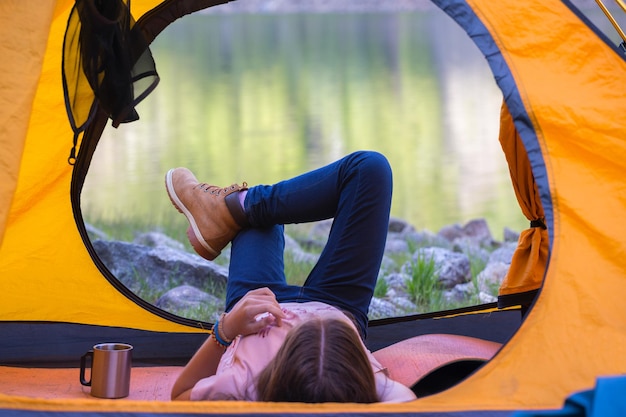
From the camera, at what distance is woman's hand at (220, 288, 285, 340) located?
1902 millimetres

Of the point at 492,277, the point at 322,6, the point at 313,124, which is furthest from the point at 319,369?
the point at 322,6

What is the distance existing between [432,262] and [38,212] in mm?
1760

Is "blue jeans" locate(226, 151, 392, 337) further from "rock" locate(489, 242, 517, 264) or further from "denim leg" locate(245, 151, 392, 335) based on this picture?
"rock" locate(489, 242, 517, 264)

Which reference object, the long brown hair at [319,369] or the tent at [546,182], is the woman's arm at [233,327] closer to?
the long brown hair at [319,369]

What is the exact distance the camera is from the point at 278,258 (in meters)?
A: 2.29

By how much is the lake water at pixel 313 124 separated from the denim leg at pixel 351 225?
2.79 m

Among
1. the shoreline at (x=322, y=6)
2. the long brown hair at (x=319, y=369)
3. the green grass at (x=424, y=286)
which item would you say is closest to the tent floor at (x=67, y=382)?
the long brown hair at (x=319, y=369)

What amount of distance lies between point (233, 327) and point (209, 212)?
1.54 feet

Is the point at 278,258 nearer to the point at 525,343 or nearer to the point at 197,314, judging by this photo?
the point at 525,343

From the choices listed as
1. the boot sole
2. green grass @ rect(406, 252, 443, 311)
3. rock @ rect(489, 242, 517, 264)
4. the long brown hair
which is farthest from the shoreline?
the long brown hair

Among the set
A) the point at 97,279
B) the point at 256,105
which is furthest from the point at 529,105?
the point at 256,105

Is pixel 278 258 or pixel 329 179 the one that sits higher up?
pixel 329 179

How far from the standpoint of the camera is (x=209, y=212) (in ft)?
7.56

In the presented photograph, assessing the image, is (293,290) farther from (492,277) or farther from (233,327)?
(492,277)
